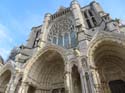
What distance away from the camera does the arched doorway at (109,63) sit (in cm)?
1021

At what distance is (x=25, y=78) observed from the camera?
11.1 m

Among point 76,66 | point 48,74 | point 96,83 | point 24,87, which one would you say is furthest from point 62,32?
point 96,83

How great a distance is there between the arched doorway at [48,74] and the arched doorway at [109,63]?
312 cm

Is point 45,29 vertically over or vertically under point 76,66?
over

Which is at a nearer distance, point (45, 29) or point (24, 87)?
point (24, 87)

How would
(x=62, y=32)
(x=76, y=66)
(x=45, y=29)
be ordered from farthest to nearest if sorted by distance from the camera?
(x=45, y=29) < (x=62, y=32) < (x=76, y=66)

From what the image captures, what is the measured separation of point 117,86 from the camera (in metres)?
10.7

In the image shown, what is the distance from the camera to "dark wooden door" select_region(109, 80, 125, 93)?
1052 cm

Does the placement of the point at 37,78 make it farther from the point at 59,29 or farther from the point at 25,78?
the point at 59,29

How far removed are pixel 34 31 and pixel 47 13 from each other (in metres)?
3.30

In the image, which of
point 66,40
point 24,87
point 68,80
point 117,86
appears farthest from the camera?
point 66,40

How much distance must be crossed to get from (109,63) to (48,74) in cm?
539

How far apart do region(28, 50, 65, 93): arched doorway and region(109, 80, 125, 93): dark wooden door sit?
3900mm

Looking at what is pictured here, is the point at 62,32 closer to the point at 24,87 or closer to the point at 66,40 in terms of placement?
the point at 66,40
